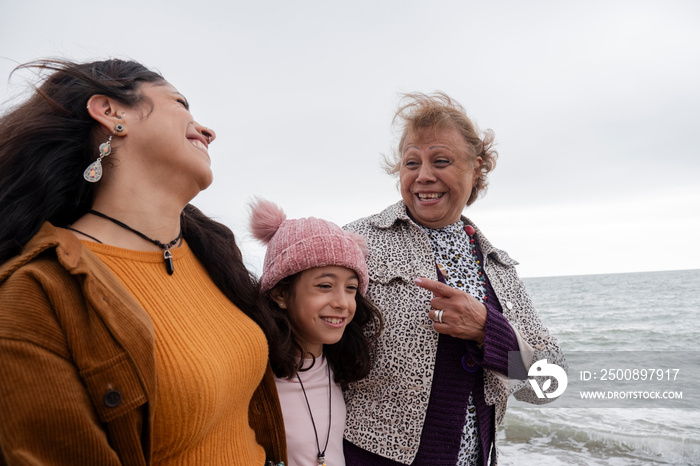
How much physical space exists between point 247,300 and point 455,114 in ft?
5.01

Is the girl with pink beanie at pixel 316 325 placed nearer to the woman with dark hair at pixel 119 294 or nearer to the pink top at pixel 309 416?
the pink top at pixel 309 416

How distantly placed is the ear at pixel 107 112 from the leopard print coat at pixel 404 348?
1.33 meters

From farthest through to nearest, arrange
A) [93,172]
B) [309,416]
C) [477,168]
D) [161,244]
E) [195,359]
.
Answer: [477,168] → [309,416] → [161,244] → [93,172] → [195,359]

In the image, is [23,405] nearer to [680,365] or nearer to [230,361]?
[230,361]

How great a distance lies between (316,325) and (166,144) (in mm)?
1042

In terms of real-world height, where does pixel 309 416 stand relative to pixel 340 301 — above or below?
below

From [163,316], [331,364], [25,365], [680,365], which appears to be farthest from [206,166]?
[680,365]

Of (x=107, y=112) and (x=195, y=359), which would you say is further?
(x=107, y=112)

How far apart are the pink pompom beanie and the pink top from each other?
0.47m

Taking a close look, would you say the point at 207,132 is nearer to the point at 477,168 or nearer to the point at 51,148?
the point at 51,148

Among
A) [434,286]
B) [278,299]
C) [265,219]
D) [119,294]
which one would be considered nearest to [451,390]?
[434,286]

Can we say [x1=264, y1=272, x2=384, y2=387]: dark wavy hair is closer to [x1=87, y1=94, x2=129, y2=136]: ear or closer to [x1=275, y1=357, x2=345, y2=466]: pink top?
[x1=275, y1=357, x2=345, y2=466]: pink top

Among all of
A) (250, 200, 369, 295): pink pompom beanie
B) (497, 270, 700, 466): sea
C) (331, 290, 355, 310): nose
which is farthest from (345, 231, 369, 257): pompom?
(497, 270, 700, 466): sea

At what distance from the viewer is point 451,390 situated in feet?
7.38
